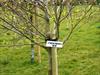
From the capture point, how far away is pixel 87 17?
5090 millimetres

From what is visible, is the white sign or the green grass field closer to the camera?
the white sign

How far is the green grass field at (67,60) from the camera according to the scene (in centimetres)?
944

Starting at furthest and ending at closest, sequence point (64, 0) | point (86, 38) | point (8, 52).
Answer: point (86, 38), point (8, 52), point (64, 0)

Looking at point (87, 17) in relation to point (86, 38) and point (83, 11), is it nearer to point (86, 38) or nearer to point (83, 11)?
point (83, 11)

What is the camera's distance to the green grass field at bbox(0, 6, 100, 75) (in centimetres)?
944

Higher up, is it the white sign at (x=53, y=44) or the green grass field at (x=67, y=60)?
the white sign at (x=53, y=44)

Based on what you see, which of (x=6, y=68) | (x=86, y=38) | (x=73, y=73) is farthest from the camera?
(x=86, y=38)

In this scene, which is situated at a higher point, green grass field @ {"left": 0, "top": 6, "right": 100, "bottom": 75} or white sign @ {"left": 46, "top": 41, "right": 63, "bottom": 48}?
white sign @ {"left": 46, "top": 41, "right": 63, "bottom": 48}

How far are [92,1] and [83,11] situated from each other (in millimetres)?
379

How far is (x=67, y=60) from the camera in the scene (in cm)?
1052

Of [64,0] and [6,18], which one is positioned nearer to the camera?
[64,0]

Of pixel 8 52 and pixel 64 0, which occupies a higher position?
pixel 64 0

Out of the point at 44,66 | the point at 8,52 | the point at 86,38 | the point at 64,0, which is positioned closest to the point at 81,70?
the point at 44,66

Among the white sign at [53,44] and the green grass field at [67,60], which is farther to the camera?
the green grass field at [67,60]
